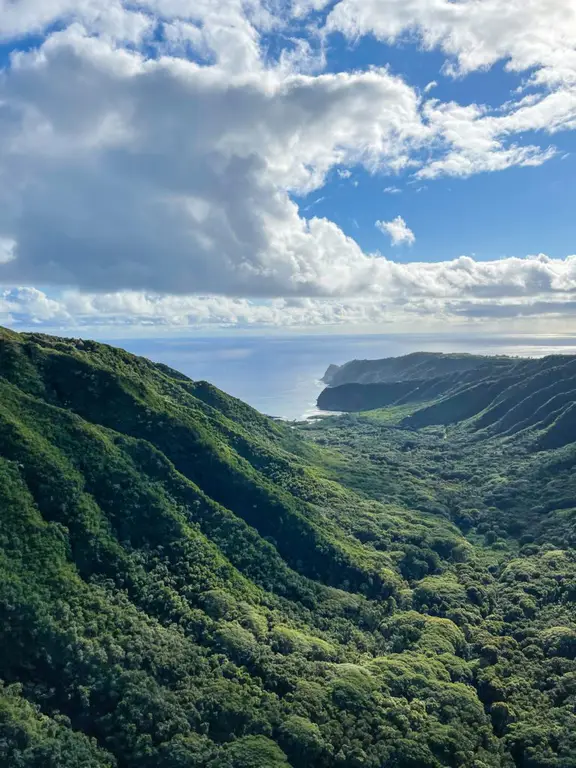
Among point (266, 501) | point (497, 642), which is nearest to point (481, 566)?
point (497, 642)

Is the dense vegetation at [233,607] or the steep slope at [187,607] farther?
the dense vegetation at [233,607]

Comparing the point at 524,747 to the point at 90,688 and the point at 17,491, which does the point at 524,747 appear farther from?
the point at 17,491

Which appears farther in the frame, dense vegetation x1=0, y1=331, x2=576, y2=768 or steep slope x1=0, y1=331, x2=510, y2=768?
dense vegetation x1=0, y1=331, x2=576, y2=768

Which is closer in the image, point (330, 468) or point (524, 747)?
point (524, 747)
